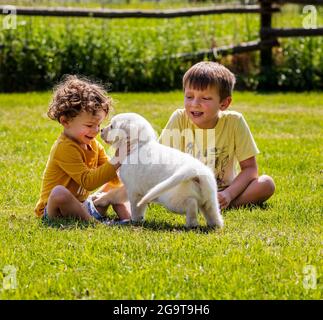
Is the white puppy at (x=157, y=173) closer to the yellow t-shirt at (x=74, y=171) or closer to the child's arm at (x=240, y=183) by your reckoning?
the yellow t-shirt at (x=74, y=171)

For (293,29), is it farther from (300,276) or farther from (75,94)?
(300,276)

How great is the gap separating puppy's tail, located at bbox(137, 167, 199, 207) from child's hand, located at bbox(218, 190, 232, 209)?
3.01ft

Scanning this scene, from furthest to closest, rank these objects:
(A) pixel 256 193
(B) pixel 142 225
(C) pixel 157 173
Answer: (A) pixel 256 193 < (B) pixel 142 225 < (C) pixel 157 173

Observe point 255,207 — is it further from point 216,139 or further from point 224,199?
point 216,139

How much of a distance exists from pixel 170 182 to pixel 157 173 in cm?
30

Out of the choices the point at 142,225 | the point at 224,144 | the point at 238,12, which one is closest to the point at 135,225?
the point at 142,225

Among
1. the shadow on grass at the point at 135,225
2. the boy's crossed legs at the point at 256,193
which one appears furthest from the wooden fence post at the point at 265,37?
the shadow on grass at the point at 135,225

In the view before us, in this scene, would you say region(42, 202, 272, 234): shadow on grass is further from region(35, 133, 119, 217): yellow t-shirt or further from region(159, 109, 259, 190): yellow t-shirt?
region(159, 109, 259, 190): yellow t-shirt

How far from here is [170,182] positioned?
438cm

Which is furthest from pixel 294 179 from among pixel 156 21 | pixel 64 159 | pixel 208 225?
pixel 156 21

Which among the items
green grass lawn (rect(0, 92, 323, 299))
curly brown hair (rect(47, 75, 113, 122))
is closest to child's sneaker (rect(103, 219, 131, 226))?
green grass lawn (rect(0, 92, 323, 299))

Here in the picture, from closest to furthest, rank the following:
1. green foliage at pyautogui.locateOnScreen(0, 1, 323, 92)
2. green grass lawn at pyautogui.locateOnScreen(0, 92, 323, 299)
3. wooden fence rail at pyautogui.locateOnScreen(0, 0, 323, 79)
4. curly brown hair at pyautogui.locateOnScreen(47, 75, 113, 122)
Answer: green grass lawn at pyautogui.locateOnScreen(0, 92, 323, 299) → curly brown hair at pyautogui.locateOnScreen(47, 75, 113, 122) → green foliage at pyautogui.locateOnScreen(0, 1, 323, 92) → wooden fence rail at pyautogui.locateOnScreen(0, 0, 323, 79)

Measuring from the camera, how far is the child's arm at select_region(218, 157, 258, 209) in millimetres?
5387

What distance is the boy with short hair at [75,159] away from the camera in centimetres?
493
